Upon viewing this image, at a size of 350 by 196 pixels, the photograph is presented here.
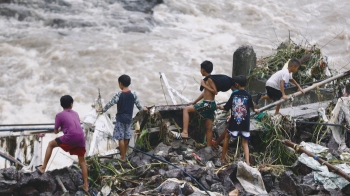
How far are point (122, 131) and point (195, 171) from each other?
1.12 metres

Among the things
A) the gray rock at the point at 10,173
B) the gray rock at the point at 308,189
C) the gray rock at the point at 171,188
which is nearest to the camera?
the gray rock at the point at 171,188

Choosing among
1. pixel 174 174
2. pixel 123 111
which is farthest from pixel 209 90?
pixel 174 174

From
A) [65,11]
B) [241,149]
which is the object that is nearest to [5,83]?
[65,11]

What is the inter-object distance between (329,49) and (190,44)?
4.90 m

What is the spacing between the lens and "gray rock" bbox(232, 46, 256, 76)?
921 centimetres

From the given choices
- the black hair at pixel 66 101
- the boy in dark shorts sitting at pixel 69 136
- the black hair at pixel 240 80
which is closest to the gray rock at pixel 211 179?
the black hair at pixel 240 80

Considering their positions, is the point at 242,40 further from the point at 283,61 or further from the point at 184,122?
the point at 184,122

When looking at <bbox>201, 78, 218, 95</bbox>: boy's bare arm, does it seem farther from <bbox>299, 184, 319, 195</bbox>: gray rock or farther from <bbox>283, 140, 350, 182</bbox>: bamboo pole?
<bbox>299, 184, 319, 195</bbox>: gray rock

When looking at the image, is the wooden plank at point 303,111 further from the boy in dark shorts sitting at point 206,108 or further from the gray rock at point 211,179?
the gray rock at point 211,179

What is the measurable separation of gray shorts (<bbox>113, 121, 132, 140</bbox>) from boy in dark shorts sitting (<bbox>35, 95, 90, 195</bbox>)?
0.67 m

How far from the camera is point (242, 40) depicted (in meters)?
18.0

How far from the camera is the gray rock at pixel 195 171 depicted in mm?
5922

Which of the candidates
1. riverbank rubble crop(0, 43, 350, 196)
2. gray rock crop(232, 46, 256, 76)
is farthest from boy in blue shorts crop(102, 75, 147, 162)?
gray rock crop(232, 46, 256, 76)

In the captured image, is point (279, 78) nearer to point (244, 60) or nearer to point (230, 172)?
point (244, 60)
